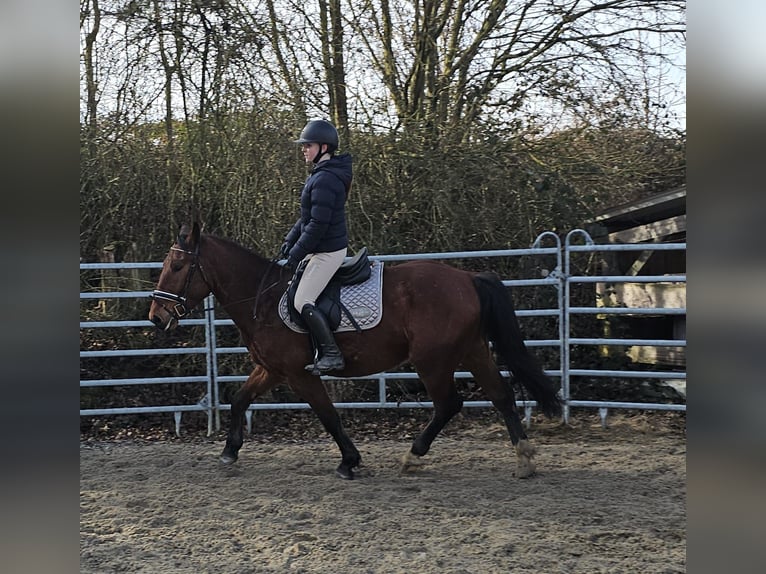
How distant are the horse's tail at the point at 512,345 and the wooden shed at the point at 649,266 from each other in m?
2.66

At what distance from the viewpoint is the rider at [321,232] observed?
4.86 metres

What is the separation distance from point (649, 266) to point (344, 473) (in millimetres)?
4826

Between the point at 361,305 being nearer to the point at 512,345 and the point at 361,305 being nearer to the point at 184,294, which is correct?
the point at 512,345

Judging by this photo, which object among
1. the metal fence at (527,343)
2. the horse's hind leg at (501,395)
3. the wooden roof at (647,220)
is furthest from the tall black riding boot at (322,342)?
the wooden roof at (647,220)

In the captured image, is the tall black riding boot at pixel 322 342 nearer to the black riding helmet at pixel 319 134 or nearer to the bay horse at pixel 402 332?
the bay horse at pixel 402 332

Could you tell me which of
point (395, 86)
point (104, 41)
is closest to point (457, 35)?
point (395, 86)

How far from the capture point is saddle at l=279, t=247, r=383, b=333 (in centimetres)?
499

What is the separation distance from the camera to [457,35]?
838cm

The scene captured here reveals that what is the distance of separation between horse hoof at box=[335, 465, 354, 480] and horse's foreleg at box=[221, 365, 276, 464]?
0.82 m

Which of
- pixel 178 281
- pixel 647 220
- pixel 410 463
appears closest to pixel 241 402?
pixel 178 281

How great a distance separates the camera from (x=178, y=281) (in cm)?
533

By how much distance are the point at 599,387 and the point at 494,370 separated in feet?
8.25

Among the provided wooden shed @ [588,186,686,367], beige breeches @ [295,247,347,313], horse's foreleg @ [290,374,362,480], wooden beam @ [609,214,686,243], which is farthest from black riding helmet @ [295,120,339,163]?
wooden beam @ [609,214,686,243]

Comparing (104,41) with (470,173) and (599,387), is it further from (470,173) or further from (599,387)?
(599,387)
